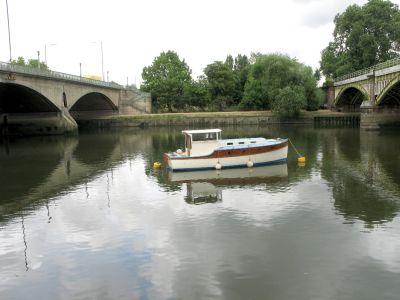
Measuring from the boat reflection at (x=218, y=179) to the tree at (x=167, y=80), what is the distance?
260 feet

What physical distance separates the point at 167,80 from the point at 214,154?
80.5m

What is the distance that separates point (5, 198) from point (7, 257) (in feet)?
33.4

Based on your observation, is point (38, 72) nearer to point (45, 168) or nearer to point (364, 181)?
point (45, 168)

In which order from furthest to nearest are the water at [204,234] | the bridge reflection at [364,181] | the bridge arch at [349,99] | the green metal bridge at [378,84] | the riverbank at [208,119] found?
the riverbank at [208,119]
the bridge arch at [349,99]
the green metal bridge at [378,84]
the bridge reflection at [364,181]
the water at [204,234]

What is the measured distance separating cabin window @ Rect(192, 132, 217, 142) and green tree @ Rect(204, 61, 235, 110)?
75602 millimetres

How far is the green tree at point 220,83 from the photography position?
10616cm

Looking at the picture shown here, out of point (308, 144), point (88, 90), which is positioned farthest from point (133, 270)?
point (88, 90)

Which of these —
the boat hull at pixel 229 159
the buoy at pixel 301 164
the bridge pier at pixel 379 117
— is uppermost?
the bridge pier at pixel 379 117

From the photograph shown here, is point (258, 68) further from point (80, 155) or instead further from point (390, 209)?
point (390, 209)

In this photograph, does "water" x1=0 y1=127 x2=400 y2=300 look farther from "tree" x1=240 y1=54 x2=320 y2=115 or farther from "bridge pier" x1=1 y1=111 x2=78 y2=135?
"tree" x1=240 y1=54 x2=320 y2=115

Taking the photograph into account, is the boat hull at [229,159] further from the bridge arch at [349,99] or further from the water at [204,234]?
the bridge arch at [349,99]

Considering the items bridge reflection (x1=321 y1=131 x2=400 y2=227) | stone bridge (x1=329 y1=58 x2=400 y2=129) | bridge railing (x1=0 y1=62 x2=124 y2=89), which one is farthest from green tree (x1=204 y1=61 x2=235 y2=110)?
bridge reflection (x1=321 y1=131 x2=400 y2=227)

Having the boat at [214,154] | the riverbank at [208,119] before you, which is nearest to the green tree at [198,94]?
the riverbank at [208,119]

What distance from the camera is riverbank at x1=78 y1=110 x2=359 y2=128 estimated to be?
89.2m
